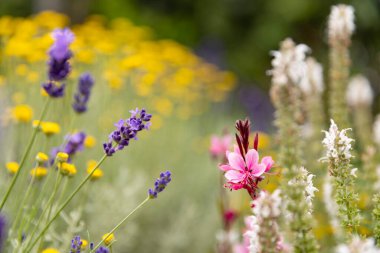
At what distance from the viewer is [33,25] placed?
15.0ft

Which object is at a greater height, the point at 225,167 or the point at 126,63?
the point at 126,63

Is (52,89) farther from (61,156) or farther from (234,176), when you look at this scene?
(234,176)

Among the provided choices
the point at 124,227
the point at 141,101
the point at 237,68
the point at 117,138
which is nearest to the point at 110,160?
the point at 124,227

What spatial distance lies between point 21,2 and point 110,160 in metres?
6.70

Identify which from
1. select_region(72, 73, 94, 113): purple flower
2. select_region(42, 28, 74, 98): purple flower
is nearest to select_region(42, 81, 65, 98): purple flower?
select_region(42, 28, 74, 98): purple flower

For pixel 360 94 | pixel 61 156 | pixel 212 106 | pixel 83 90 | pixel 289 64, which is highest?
pixel 212 106

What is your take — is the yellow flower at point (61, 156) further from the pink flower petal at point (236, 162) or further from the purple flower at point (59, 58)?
the pink flower petal at point (236, 162)

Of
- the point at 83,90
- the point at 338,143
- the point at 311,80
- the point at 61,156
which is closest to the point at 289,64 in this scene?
the point at 338,143

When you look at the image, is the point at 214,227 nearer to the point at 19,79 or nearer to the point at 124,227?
the point at 124,227

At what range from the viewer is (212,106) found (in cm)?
727

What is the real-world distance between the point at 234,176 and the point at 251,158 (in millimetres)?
51

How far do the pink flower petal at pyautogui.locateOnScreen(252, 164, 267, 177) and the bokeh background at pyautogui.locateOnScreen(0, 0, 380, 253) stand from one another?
5.50 ft

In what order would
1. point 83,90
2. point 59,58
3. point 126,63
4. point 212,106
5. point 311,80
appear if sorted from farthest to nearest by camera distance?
1. point 212,106
2. point 126,63
3. point 311,80
4. point 83,90
5. point 59,58

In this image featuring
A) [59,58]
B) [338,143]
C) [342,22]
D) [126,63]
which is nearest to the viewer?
[338,143]
